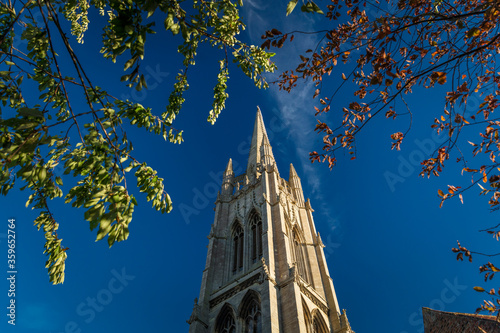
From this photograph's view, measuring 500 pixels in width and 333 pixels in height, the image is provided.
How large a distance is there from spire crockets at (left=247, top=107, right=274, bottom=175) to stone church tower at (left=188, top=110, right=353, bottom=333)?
1202 mm

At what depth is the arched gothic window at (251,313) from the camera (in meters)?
22.5

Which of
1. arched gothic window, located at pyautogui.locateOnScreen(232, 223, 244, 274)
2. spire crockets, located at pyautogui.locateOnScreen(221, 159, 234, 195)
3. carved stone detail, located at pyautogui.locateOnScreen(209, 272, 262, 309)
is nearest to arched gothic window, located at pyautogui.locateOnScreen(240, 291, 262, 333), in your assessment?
carved stone detail, located at pyautogui.locateOnScreen(209, 272, 262, 309)

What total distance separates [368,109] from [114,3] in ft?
15.2

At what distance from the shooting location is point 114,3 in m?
4.19

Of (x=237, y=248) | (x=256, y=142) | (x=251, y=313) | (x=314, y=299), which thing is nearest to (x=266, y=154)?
(x=256, y=142)

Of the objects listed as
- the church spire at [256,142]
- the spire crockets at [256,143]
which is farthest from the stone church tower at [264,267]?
the church spire at [256,142]

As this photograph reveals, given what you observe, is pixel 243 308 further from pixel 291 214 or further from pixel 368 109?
pixel 368 109

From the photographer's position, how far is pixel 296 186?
4231 cm

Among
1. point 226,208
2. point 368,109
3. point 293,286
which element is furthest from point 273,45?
point 226,208

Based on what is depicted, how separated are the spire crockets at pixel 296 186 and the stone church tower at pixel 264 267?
16 cm

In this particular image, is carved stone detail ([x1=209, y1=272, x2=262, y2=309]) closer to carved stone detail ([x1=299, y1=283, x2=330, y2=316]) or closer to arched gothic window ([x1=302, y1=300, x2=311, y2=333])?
carved stone detail ([x1=299, y1=283, x2=330, y2=316])

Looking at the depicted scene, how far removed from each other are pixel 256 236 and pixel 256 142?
65.9 ft

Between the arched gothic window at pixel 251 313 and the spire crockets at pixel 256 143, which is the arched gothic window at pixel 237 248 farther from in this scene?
the spire crockets at pixel 256 143

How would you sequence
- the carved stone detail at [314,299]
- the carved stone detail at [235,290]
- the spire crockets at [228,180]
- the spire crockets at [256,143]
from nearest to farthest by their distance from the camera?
the carved stone detail at [314,299] → the carved stone detail at [235,290] → the spire crockets at [228,180] → the spire crockets at [256,143]
